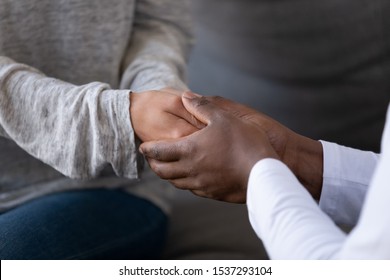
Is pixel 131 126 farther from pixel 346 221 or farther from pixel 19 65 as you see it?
pixel 346 221

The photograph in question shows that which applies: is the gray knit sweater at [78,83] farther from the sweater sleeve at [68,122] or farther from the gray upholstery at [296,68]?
the gray upholstery at [296,68]

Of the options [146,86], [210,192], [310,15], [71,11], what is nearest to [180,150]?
[210,192]

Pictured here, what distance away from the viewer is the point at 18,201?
2.91ft

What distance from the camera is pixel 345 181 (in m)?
0.74

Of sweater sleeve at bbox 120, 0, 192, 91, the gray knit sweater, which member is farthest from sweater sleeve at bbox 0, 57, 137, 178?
sweater sleeve at bbox 120, 0, 192, 91

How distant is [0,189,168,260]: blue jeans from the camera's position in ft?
2.62

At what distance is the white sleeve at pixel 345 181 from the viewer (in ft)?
2.43

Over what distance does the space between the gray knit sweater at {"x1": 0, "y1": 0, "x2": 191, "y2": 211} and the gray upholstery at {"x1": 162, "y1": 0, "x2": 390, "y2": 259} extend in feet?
0.37

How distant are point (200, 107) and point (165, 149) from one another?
66 millimetres

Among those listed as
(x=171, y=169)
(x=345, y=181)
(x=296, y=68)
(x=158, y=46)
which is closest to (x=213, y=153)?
(x=171, y=169)

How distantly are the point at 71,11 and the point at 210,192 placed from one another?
342mm

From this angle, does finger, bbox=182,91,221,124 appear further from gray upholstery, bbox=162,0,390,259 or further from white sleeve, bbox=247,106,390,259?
gray upholstery, bbox=162,0,390,259

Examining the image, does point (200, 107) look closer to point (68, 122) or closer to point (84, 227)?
point (68, 122)

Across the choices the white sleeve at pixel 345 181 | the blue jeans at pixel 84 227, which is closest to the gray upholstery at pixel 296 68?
the blue jeans at pixel 84 227
